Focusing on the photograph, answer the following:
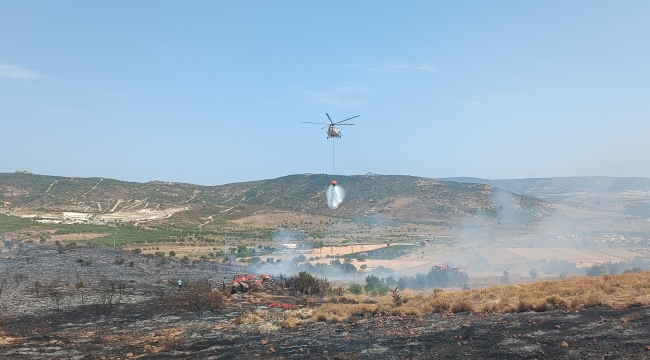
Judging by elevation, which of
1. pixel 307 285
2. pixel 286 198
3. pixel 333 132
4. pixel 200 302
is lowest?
pixel 307 285

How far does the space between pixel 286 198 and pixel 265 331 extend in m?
137

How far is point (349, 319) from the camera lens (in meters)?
21.4

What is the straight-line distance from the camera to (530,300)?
64.5 ft

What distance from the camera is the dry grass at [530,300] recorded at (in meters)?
18.8

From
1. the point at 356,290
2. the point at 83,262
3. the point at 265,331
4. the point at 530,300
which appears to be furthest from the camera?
the point at 83,262

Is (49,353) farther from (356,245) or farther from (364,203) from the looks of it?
(364,203)

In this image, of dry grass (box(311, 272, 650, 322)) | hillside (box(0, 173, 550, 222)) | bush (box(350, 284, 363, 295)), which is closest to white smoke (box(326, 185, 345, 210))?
hillside (box(0, 173, 550, 222))

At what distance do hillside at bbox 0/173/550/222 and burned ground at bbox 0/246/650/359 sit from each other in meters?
91.1

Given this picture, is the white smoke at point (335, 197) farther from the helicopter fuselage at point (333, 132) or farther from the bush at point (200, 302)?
the bush at point (200, 302)

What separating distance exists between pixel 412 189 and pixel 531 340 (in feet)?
471

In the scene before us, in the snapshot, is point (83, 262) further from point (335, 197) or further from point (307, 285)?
point (335, 197)

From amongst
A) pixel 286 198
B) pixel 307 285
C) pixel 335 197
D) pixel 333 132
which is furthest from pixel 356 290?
pixel 286 198

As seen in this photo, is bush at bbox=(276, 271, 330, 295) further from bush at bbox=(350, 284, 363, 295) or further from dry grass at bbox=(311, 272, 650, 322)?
dry grass at bbox=(311, 272, 650, 322)

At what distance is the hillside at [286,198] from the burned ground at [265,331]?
9111cm
